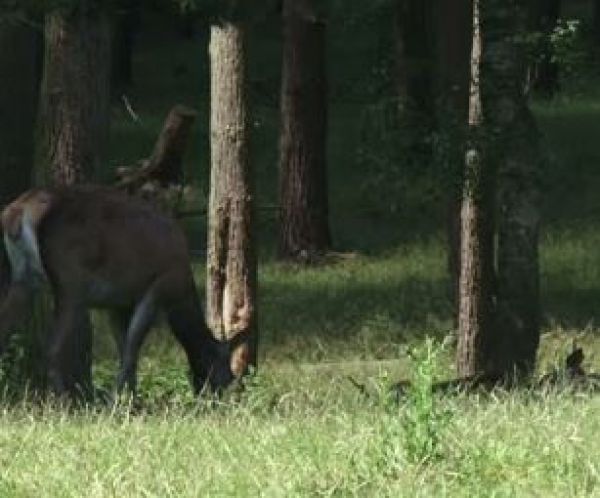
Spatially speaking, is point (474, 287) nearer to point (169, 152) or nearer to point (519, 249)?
point (519, 249)

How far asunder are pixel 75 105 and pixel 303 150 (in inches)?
516

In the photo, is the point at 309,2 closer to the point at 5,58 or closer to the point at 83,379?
the point at 83,379

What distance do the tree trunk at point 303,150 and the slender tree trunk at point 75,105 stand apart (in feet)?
41.0

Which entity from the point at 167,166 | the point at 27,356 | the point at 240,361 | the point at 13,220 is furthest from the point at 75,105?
the point at 167,166

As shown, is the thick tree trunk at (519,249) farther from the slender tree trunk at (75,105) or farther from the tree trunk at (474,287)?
the slender tree trunk at (75,105)

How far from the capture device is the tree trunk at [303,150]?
26.2m

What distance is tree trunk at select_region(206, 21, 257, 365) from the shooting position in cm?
1798

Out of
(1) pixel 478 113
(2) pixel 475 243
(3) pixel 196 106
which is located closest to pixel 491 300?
(2) pixel 475 243

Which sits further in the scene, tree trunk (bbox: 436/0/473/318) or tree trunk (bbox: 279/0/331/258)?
tree trunk (bbox: 279/0/331/258)

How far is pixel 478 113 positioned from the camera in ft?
49.2

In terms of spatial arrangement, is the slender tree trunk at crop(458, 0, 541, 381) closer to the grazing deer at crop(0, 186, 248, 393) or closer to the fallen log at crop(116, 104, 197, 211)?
the grazing deer at crop(0, 186, 248, 393)

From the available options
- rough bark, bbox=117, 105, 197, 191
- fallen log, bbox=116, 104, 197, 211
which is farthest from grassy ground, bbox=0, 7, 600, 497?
rough bark, bbox=117, 105, 197, 191

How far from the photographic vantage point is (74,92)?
13.5 m

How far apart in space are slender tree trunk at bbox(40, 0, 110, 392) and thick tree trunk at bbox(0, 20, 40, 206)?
3.73m
